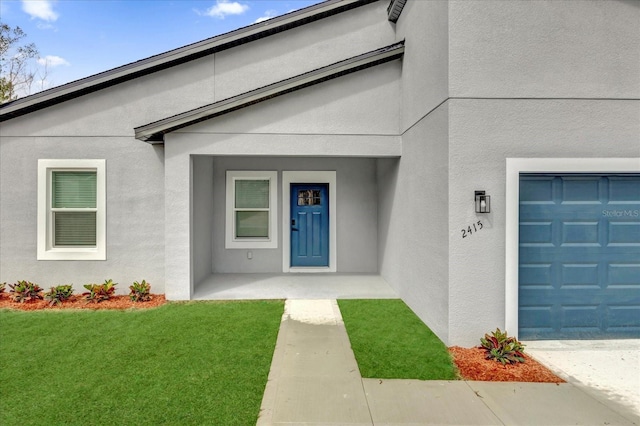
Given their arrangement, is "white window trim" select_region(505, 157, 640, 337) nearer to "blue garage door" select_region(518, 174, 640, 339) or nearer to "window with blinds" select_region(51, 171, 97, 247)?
"blue garage door" select_region(518, 174, 640, 339)

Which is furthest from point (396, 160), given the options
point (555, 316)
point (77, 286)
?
point (77, 286)

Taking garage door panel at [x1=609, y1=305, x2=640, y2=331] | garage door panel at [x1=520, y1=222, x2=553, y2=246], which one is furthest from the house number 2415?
garage door panel at [x1=609, y1=305, x2=640, y2=331]

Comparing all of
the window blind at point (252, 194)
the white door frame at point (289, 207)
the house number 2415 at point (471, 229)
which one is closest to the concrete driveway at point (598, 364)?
the house number 2415 at point (471, 229)

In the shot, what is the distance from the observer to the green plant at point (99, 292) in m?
6.84

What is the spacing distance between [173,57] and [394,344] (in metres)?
6.90

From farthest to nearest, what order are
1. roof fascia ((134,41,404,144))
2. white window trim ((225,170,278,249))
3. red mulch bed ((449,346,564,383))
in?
white window trim ((225,170,278,249)) < roof fascia ((134,41,404,144)) < red mulch bed ((449,346,564,383))

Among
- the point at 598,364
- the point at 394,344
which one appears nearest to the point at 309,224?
the point at 394,344

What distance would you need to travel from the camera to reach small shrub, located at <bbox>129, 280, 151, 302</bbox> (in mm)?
6895

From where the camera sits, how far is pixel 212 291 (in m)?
7.35

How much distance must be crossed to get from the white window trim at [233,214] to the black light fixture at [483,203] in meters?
5.20

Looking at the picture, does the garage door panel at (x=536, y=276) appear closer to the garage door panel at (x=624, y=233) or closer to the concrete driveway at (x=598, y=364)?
the concrete driveway at (x=598, y=364)

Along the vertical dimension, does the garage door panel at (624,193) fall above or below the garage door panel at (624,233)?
above

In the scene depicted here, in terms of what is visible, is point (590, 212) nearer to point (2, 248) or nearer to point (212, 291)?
point (212, 291)

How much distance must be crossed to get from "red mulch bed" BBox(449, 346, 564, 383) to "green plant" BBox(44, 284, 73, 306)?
22.7 ft
